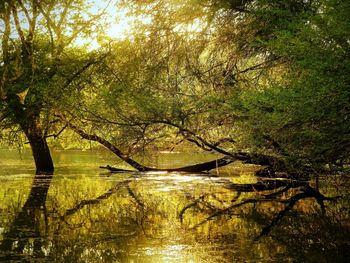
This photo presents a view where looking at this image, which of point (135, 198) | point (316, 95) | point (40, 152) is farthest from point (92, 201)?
point (40, 152)

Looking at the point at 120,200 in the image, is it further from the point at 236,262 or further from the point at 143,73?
the point at 236,262

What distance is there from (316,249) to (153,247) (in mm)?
2087

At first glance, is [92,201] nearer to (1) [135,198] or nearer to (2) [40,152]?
(1) [135,198]

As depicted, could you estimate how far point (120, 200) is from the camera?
10156mm

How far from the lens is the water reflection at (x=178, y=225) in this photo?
18.8ft

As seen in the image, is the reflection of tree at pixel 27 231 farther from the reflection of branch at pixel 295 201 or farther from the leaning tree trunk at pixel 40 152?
the leaning tree trunk at pixel 40 152

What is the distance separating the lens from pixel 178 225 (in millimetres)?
7520

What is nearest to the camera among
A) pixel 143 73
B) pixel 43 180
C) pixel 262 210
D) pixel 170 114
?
pixel 262 210

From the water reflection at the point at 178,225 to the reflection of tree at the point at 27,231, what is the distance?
0.5 inches

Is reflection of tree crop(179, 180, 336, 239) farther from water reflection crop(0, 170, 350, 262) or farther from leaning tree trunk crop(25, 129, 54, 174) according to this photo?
leaning tree trunk crop(25, 129, 54, 174)

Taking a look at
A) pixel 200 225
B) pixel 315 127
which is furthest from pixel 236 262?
pixel 315 127

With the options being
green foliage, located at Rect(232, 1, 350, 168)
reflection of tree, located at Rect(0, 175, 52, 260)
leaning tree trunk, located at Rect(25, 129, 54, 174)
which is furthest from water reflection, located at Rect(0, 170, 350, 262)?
leaning tree trunk, located at Rect(25, 129, 54, 174)

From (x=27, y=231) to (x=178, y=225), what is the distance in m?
2.29

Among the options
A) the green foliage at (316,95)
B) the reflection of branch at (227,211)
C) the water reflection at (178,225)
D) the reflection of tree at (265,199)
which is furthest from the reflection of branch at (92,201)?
the green foliage at (316,95)
